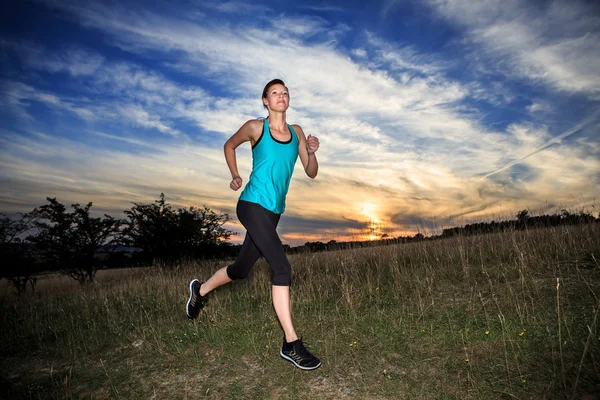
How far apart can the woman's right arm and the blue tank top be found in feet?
0.32

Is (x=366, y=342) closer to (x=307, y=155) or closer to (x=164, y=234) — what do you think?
(x=307, y=155)

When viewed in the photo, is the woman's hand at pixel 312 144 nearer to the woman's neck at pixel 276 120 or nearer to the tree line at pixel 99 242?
the woman's neck at pixel 276 120

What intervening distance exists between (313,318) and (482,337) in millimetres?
2057

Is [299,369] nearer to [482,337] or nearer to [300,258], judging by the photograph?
[482,337]

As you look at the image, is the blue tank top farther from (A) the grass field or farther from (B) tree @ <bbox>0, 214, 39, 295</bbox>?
(B) tree @ <bbox>0, 214, 39, 295</bbox>

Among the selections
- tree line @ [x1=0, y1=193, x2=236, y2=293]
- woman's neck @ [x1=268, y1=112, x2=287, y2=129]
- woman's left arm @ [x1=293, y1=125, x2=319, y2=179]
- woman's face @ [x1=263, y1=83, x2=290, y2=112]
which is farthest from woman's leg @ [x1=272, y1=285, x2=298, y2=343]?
tree line @ [x1=0, y1=193, x2=236, y2=293]

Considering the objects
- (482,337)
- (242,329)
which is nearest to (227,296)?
(242,329)

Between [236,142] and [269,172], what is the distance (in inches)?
23.6

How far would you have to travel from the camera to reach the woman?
349 cm

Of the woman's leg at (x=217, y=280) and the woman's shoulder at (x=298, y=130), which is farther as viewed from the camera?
the woman's leg at (x=217, y=280)

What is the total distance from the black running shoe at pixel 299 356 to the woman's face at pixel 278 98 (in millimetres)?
2256

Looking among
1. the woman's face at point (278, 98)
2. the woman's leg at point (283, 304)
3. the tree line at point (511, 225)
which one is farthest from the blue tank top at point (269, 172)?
the tree line at point (511, 225)

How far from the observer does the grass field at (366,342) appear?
3.31 m

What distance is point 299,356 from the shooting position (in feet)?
11.4
